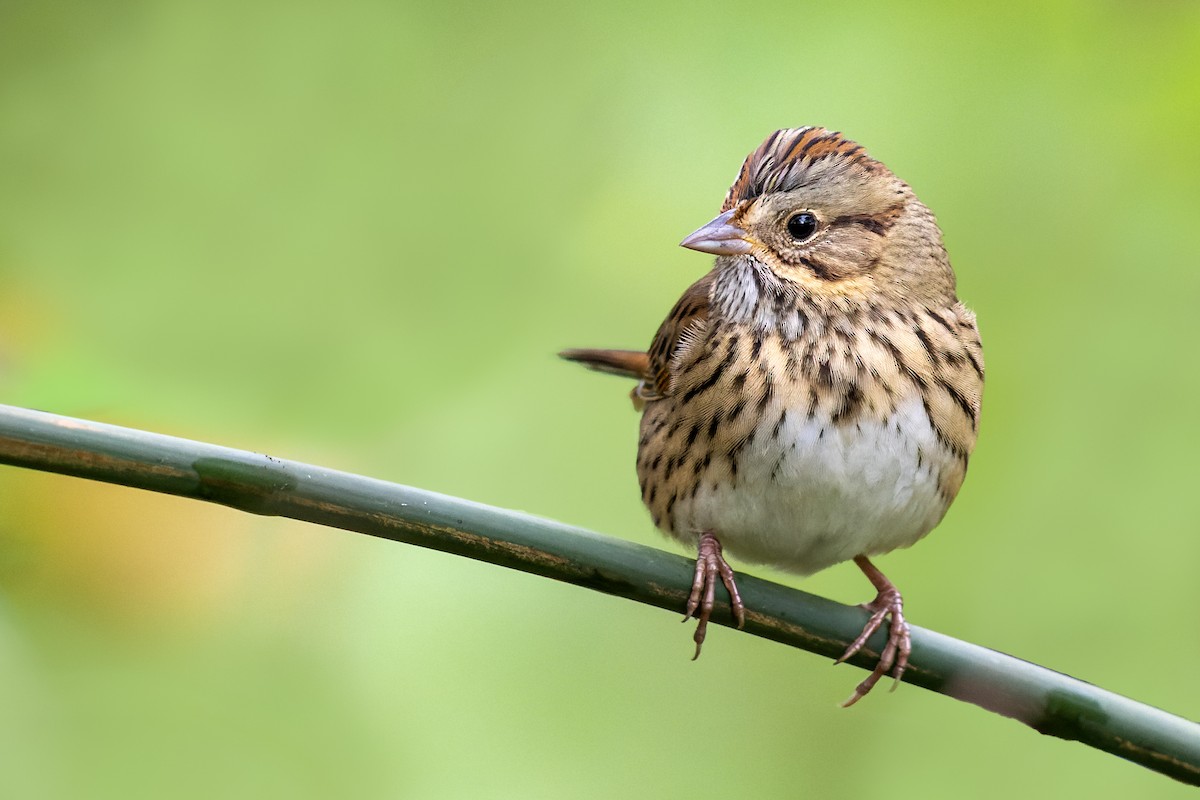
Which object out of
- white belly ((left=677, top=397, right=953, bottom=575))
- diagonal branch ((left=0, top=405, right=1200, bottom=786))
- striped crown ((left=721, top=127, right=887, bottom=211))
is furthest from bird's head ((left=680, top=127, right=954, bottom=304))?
diagonal branch ((left=0, top=405, right=1200, bottom=786))

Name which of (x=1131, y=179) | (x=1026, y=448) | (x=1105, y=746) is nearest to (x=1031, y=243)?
(x=1131, y=179)

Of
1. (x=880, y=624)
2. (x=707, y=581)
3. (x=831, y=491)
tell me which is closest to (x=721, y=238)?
(x=831, y=491)

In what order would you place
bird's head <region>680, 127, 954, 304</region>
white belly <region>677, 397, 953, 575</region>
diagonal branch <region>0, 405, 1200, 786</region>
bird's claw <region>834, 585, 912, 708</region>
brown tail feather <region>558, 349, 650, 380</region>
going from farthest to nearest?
brown tail feather <region>558, 349, 650, 380</region> < bird's head <region>680, 127, 954, 304</region> < white belly <region>677, 397, 953, 575</region> < bird's claw <region>834, 585, 912, 708</region> < diagonal branch <region>0, 405, 1200, 786</region>

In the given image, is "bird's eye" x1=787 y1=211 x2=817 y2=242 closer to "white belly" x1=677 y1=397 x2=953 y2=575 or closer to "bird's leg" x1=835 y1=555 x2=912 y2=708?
"white belly" x1=677 y1=397 x2=953 y2=575

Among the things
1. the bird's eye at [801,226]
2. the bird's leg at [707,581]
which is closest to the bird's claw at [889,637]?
the bird's leg at [707,581]

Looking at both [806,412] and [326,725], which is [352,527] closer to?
[326,725]

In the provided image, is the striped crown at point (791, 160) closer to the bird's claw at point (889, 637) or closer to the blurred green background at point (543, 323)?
the blurred green background at point (543, 323)

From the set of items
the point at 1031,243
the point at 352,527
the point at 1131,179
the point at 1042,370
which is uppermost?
the point at 1131,179
